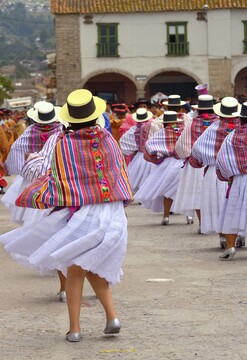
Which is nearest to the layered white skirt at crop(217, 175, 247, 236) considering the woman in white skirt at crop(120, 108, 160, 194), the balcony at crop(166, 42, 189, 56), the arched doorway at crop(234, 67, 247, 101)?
the woman in white skirt at crop(120, 108, 160, 194)

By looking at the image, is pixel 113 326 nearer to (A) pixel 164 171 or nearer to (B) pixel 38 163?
(B) pixel 38 163

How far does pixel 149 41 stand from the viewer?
203ft

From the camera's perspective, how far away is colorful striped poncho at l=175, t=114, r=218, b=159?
1605 centimetres

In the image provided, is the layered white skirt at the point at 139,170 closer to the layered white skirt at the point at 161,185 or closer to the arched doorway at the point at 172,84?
the layered white skirt at the point at 161,185

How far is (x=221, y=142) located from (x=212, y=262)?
1799 millimetres

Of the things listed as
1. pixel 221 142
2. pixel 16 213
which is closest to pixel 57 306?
pixel 16 213

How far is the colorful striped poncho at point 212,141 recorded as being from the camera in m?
14.5

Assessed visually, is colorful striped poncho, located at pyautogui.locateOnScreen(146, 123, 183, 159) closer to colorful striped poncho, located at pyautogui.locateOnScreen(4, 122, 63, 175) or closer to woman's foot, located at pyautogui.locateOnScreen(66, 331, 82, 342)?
colorful striped poncho, located at pyautogui.locateOnScreen(4, 122, 63, 175)

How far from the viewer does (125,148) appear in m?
23.0

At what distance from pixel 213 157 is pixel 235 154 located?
127 centimetres

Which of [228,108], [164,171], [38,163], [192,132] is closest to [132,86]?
[164,171]

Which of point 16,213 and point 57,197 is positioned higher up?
point 57,197

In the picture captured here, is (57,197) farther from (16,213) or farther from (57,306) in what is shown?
(16,213)

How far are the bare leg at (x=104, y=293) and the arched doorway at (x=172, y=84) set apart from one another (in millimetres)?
55182
